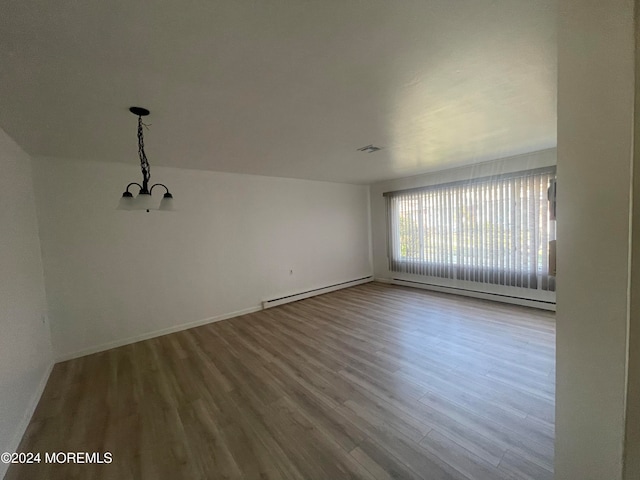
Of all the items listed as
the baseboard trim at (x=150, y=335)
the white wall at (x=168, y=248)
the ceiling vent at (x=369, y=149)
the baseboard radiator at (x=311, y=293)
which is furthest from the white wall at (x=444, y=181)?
the baseboard trim at (x=150, y=335)

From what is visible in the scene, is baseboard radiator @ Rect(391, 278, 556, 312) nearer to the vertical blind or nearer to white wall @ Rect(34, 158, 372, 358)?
the vertical blind

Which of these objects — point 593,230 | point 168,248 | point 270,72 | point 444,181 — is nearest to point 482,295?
point 444,181

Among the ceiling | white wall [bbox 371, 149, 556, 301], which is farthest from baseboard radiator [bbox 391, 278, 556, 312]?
the ceiling

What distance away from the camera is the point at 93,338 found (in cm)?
321

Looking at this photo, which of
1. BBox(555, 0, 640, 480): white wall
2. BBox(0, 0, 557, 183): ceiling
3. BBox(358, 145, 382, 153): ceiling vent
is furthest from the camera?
BBox(358, 145, 382, 153): ceiling vent

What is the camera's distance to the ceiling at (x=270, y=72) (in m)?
→ 1.14

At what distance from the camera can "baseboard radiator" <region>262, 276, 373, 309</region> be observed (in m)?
4.76

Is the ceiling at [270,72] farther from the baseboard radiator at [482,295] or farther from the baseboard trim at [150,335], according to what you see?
the baseboard radiator at [482,295]

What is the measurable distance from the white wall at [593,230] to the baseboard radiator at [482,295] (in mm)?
4067

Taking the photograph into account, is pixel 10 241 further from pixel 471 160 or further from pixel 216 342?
pixel 471 160

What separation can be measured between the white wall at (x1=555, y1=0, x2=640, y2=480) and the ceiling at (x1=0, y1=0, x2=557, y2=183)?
636 mm

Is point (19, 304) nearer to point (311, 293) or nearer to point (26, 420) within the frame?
point (26, 420)

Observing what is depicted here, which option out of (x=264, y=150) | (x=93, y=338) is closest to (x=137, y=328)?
(x=93, y=338)

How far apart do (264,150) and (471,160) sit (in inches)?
136
